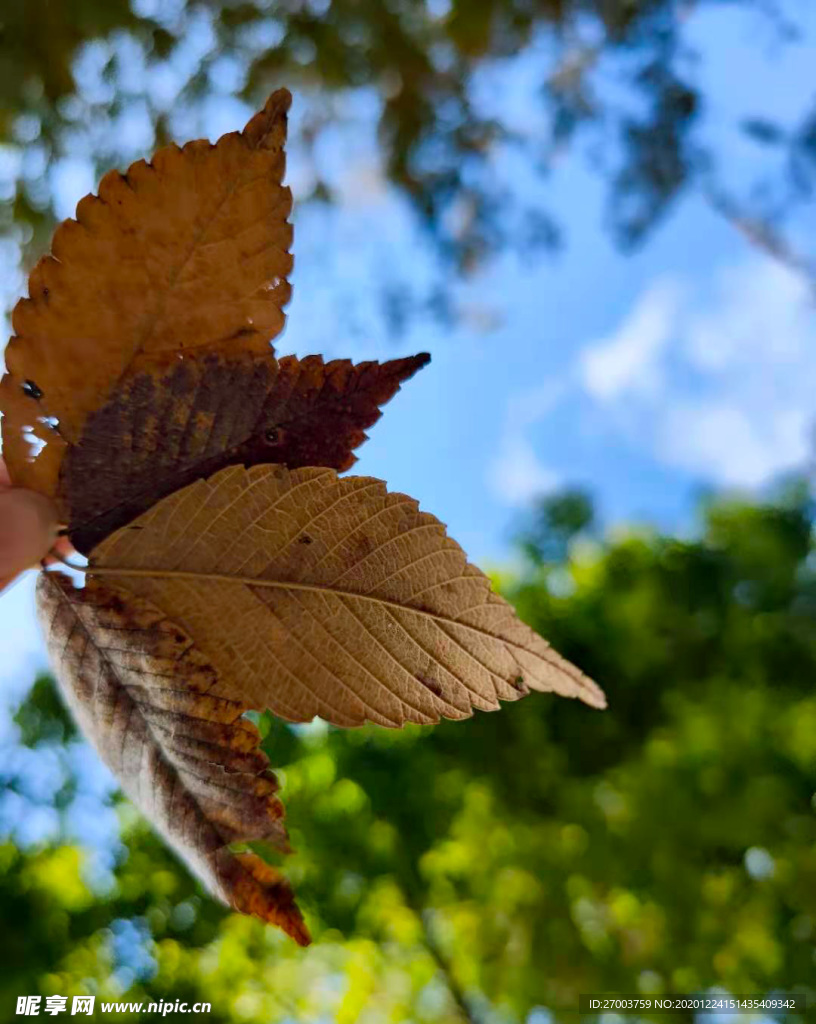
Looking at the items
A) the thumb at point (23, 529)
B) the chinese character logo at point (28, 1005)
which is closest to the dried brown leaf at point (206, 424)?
the thumb at point (23, 529)

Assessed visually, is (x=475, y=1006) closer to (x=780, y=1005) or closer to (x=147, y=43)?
(x=780, y=1005)

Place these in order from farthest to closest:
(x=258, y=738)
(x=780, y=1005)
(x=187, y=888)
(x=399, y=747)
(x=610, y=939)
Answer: (x=399, y=747) < (x=187, y=888) < (x=610, y=939) < (x=780, y=1005) < (x=258, y=738)

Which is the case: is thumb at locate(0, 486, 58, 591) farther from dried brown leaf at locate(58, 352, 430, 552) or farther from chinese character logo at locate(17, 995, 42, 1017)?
chinese character logo at locate(17, 995, 42, 1017)

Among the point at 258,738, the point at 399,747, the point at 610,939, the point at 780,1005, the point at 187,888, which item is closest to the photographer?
the point at 258,738

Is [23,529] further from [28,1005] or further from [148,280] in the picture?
[28,1005]

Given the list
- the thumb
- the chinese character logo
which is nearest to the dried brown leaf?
the thumb

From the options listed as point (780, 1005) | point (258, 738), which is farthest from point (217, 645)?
point (780, 1005)

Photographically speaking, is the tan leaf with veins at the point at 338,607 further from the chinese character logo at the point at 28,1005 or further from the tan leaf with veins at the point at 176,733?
the chinese character logo at the point at 28,1005
